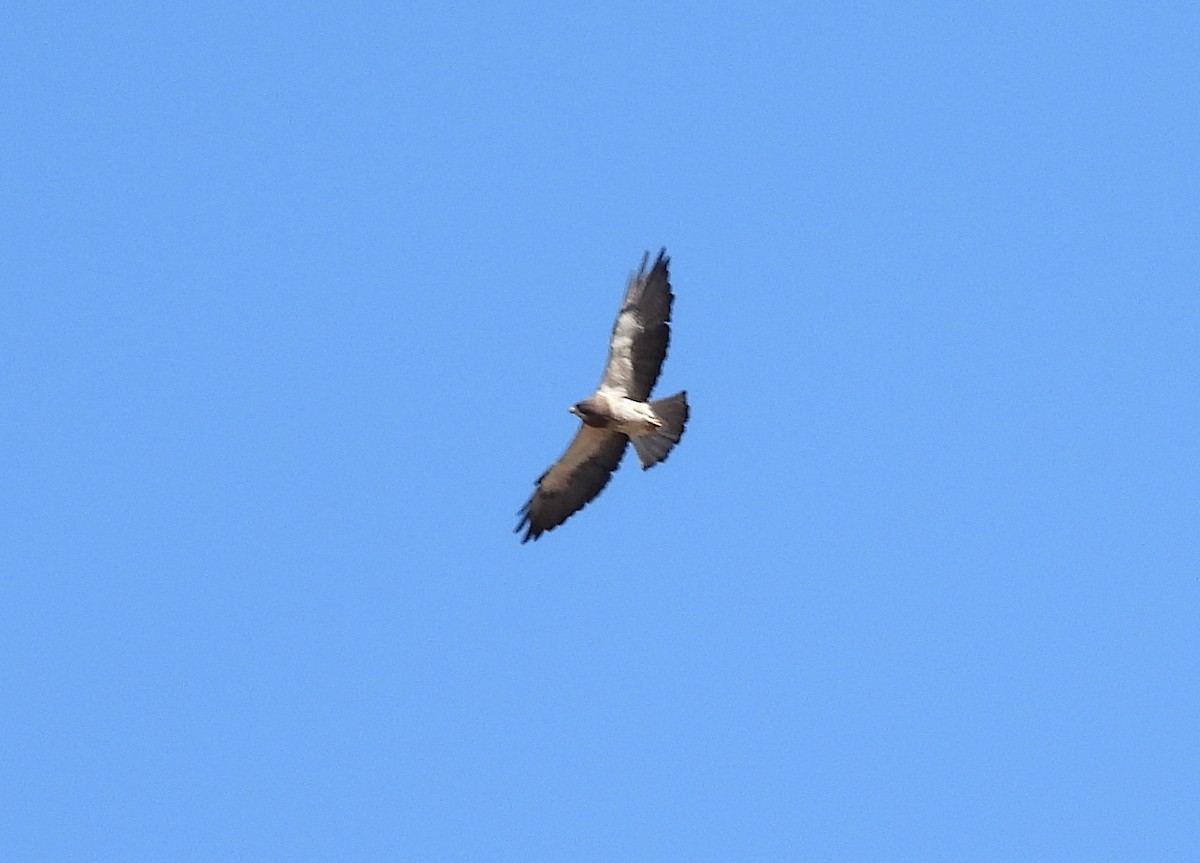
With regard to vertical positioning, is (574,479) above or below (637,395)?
below

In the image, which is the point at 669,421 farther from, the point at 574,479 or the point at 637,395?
the point at 574,479

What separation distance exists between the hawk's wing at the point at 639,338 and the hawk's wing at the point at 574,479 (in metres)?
0.59

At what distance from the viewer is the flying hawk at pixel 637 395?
23609 millimetres

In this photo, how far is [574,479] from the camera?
24797mm

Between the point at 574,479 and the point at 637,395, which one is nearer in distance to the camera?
the point at 637,395

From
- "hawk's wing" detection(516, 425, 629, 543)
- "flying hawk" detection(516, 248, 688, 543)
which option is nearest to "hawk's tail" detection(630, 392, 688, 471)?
"flying hawk" detection(516, 248, 688, 543)

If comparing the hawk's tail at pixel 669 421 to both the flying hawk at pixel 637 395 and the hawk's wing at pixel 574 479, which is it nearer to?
the flying hawk at pixel 637 395

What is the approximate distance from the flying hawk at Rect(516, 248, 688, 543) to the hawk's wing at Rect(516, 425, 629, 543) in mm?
15

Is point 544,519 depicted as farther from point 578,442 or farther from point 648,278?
point 648,278

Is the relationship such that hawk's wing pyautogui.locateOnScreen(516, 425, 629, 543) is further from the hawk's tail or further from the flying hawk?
the hawk's tail

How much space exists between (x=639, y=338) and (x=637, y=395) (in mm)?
613

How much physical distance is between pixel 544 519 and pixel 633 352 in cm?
247

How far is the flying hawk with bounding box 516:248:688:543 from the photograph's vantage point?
2361 centimetres

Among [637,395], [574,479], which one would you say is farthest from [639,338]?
[574,479]
